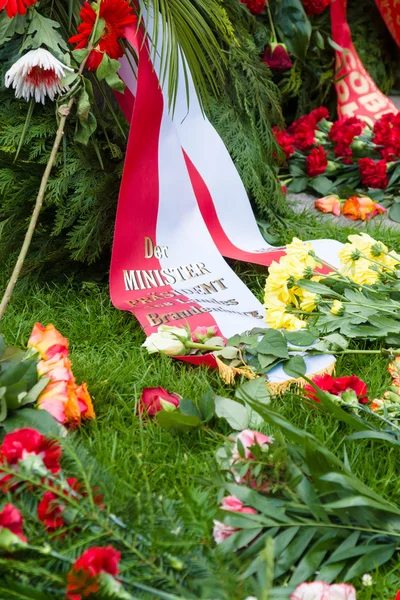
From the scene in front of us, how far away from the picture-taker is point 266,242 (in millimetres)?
2316

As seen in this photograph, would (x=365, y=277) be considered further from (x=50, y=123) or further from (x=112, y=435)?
(x=50, y=123)

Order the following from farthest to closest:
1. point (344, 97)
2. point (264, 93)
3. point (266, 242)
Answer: point (344, 97) < point (264, 93) < point (266, 242)

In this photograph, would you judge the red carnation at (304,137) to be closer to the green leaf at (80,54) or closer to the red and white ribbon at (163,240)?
the red and white ribbon at (163,240)

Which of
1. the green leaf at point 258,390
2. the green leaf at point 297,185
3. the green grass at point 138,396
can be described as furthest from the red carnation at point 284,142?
the green leaf at point 258,390

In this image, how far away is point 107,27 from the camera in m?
1.87

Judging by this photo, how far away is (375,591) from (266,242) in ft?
4.76

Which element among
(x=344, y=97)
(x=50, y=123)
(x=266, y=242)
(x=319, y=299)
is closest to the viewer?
(x=319, y=299)

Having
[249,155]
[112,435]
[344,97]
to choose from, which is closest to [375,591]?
[112,435]

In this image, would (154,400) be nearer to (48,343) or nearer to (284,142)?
(48,343)

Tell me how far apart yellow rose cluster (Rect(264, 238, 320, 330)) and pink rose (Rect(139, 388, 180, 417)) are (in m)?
0.43

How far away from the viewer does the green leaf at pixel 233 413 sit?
1278mm

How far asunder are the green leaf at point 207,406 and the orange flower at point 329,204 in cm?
162

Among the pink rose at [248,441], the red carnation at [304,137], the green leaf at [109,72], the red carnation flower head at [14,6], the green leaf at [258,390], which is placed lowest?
the red carnation at [304,137]

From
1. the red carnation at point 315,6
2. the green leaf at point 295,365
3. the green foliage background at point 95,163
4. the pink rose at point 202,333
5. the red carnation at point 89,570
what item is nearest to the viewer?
the red carnation at point 89,570
